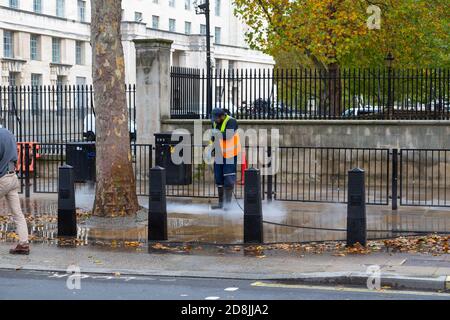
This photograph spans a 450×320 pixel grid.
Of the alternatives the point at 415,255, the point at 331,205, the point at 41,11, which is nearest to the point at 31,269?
the point at 415,255

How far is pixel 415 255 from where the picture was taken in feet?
35.0

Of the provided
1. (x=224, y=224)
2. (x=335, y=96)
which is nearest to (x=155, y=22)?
(x=335, y=96)

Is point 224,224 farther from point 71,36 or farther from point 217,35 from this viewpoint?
point 217,35

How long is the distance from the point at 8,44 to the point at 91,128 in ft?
115

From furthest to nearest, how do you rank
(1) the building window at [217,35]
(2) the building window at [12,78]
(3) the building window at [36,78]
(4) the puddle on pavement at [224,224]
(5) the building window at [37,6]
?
(1) the building window at [217,35], (5) the building window at [37,6], (3) the building window at [36,78], (2) the building window at [12,78], (4) the puddle on pavement at [224,224]

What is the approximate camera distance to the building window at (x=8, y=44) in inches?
2260

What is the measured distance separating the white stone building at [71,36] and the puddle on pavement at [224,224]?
43442 mm

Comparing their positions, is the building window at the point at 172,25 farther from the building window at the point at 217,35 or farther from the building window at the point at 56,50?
the building window at the point at 56,50

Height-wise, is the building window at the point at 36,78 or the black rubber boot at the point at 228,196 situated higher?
the building window at the point at 36,78

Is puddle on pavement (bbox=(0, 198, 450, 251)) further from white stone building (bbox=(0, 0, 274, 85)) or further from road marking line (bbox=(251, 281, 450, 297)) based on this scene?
white stone building (bbox=(0, 0, 274, 85))

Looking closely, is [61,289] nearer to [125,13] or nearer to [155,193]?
[155,193]

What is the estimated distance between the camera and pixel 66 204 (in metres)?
12.2

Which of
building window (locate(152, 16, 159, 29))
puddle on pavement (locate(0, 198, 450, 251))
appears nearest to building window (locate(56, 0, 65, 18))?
building window (locate(152, 16, 159, 29))

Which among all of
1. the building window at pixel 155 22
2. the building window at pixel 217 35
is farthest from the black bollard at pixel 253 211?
the building window at pixel 217 35
